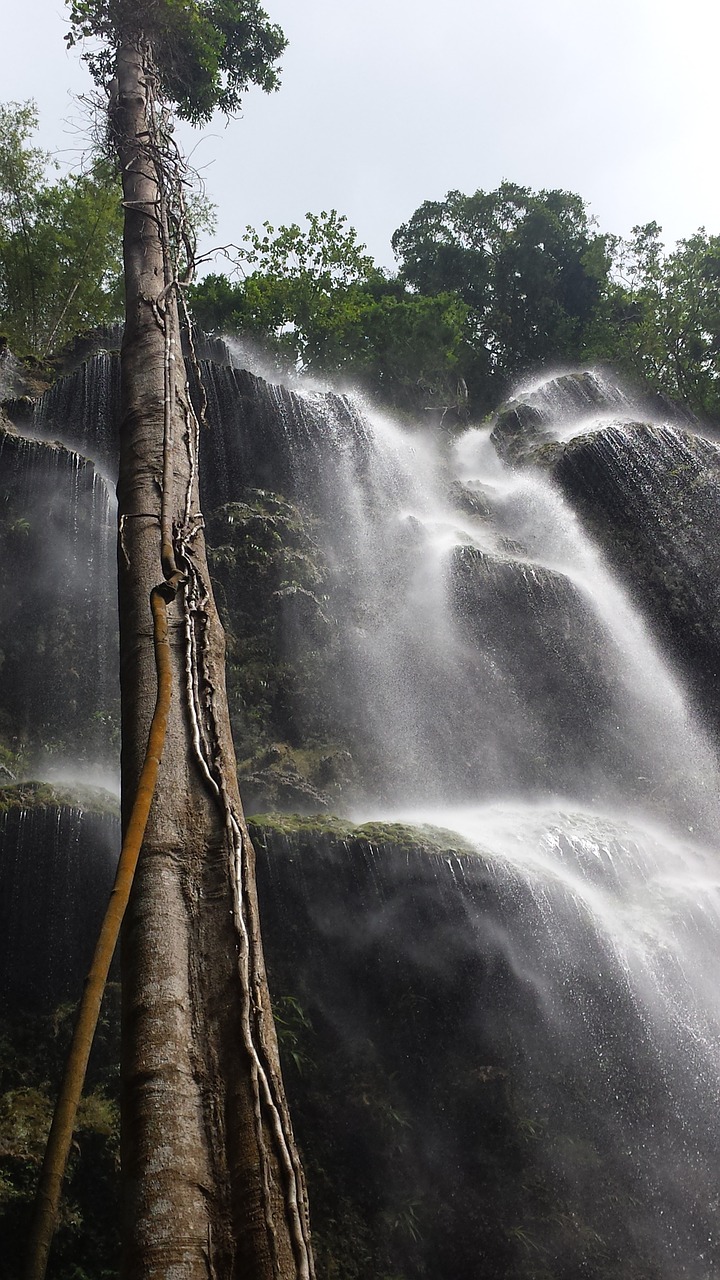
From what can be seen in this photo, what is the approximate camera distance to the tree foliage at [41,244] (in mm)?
17500

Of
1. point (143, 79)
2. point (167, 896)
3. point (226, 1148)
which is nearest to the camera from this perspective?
point (226, 1148)

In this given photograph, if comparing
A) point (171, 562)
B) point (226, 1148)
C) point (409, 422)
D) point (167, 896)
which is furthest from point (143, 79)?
point (409, 422)

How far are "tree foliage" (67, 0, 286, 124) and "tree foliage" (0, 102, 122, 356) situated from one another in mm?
4682

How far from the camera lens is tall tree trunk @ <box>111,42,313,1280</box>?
1217 mm

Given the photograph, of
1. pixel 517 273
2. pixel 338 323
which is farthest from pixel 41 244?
pixel 517 273

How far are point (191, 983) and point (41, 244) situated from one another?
63.4ft

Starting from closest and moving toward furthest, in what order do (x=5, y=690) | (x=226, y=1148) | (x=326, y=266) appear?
1. (x=226, y=1148)
2. (x=5, y=690)
3. (x=326, y=266)

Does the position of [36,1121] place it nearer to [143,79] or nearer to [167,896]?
[167,896]

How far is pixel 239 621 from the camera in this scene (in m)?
11.3

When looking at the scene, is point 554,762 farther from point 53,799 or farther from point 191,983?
point 191,983

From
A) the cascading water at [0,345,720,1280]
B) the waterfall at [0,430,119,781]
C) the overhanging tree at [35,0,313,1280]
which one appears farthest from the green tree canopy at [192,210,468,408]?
the overhanging tree at [35,0,313,1280]

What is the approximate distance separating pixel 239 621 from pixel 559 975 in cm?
625

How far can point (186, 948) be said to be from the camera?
154 cm

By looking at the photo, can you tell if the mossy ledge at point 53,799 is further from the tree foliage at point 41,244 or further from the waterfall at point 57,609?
the tree foliage at point 41,244
